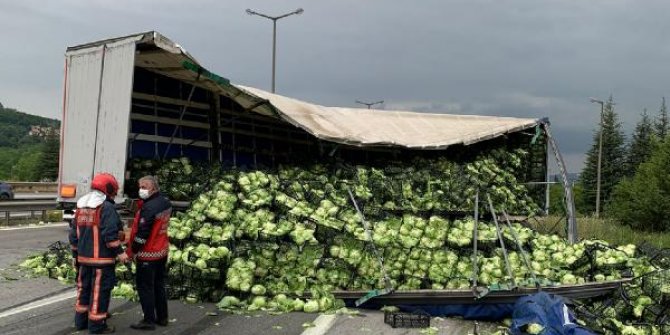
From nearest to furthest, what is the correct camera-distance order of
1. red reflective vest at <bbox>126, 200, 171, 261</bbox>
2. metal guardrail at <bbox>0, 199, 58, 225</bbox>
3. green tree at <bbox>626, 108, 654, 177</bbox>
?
red reflective vest at <bbox>126, 200, 171, 261</bbox>
metal guardrail at <bbox>0, 199, 58, 225</bbox>
green tree at <bbox>626, 108, 654, 177</bbox>

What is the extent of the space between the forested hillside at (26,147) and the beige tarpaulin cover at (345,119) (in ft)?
200

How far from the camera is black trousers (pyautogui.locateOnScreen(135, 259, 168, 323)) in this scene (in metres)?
6.18

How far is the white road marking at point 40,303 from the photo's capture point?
6868 millimetres

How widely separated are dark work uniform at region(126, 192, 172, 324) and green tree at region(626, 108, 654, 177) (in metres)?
64.2

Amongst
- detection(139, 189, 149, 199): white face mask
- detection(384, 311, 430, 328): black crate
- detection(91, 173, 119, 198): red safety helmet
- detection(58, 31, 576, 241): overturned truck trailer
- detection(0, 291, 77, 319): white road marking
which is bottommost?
detection(0, 291, 77, 319): white road marking

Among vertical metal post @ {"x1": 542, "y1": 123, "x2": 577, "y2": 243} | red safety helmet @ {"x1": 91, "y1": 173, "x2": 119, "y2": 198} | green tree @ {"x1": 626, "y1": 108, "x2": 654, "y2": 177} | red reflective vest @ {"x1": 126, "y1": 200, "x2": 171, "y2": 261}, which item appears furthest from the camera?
green tree @ {"x1": 626, "y1": 108, "x2": 654, "y2": 177}

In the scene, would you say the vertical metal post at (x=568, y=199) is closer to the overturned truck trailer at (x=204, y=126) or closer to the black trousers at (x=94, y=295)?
the overturned truck trailer at (x=204, y=126)

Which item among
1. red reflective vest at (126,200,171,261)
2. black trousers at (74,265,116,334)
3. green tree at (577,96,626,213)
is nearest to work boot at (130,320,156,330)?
black trousers at (74,265,116,334)

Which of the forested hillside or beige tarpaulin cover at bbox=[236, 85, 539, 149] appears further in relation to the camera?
the forested hillside

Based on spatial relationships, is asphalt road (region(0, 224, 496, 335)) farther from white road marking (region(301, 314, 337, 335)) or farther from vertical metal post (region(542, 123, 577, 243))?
vertical metal post (region(542, 123, 577, 243))

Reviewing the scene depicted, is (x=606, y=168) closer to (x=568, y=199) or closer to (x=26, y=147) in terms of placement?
(x=568, y=199)

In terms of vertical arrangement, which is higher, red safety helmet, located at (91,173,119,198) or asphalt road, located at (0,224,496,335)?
red safety helmet, located at (91,173,119,198)

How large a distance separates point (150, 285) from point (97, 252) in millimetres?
665

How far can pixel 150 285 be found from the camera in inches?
245
